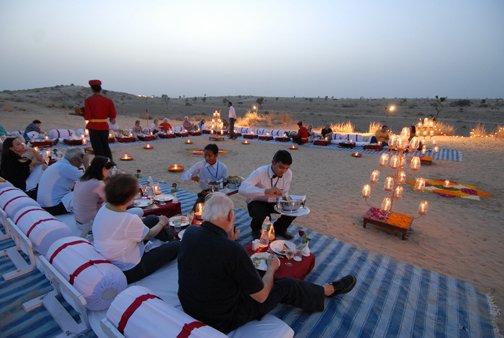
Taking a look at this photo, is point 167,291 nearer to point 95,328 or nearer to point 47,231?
point 95,328

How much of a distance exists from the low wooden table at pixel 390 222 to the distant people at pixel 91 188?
4882 mm

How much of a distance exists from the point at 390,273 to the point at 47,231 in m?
4.56

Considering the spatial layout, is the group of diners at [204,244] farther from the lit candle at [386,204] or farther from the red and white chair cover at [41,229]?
the lit candle at [386,204]

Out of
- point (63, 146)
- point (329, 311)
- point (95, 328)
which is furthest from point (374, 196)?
point (63, 146)

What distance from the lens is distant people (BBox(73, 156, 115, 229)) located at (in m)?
3.87

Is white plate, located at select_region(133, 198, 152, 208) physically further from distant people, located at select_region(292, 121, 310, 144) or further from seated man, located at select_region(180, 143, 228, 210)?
distant people, located at select_region(292, 121, 310, 144)

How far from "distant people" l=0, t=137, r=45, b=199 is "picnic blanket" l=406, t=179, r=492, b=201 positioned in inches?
398

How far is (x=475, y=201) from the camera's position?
7.60 m

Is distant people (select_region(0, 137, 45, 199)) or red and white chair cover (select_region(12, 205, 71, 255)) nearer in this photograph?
red and white chair cover (select_region(12, 205, 71, 255))

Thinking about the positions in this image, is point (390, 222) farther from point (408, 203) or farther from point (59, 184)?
point (59, 184)

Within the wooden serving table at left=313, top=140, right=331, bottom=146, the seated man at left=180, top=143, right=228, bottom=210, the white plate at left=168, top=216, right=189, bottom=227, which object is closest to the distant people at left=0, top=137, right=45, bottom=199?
the seated man at left=180, top=143, right=228, bottom=210

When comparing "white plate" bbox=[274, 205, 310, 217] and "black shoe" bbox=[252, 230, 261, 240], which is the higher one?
"white plate" bbox=[274, 205, 310, 217]

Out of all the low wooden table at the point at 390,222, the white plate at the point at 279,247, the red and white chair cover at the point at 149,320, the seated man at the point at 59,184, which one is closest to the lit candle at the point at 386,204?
the low wooden table at the point at 390,222

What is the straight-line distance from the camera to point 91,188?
3875 millimetres
